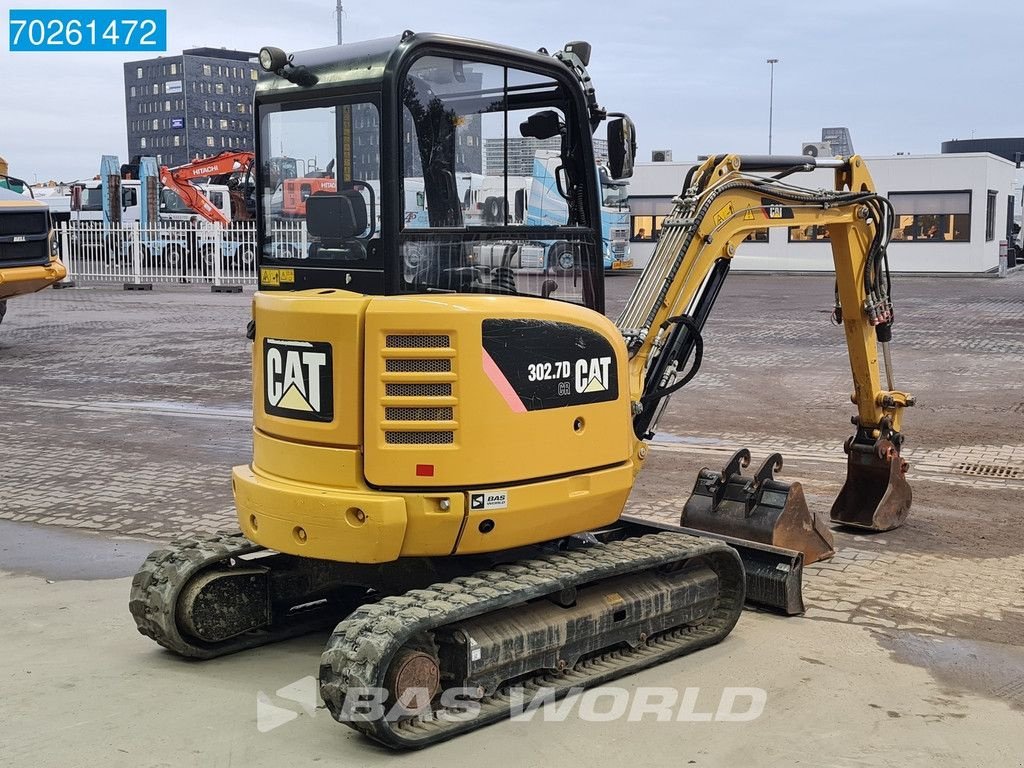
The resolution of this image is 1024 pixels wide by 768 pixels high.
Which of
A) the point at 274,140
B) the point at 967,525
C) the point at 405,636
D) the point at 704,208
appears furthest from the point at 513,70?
the point at 967,525

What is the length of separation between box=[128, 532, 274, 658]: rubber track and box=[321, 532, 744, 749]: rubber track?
113cm

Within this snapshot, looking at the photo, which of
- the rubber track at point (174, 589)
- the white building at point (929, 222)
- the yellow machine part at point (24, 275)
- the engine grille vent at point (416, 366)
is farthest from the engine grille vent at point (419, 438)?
the white building at point (929, 222)

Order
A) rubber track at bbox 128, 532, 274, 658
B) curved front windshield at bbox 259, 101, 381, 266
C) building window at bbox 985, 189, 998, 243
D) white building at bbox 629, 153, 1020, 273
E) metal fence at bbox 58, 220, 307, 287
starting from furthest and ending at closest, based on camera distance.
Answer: building window at bbox 985, 189, 998, 243 → white building at bbox 629, 153, 1020, 273 → metal fence at bbox 58, 220, 307, 287 → rubber track at bbox 128, 532, 274, 658 → curved front windshield at bbox 259, 101, 381, 266

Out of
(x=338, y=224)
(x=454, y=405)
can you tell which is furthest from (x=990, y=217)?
(x=454, y=405)

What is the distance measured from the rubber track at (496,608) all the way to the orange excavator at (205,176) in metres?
35.0

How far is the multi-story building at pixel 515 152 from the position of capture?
5.81m

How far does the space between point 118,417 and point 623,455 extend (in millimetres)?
8952

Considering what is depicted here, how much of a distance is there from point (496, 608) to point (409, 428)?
86cm

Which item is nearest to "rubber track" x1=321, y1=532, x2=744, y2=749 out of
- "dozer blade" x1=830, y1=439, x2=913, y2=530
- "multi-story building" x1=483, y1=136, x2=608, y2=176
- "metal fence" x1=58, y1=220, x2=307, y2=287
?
"multi-story building" x1=483, y1=136, x2=608, y2=176

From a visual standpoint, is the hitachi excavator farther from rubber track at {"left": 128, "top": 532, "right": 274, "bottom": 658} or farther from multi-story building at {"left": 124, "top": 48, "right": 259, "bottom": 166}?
multi-story building at {"left": 124, "top": 48, "right": 259, "bottom": 166}

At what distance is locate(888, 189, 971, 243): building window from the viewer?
40594 mm

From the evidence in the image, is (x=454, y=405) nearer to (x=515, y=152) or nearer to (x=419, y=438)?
(x=419, y=438)

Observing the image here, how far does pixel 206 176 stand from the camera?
40.7 metres

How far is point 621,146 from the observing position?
602 centimetres
